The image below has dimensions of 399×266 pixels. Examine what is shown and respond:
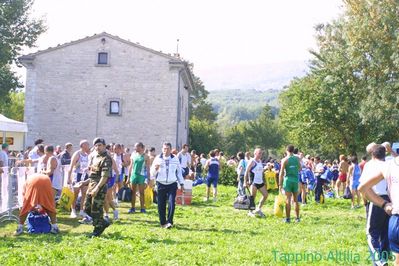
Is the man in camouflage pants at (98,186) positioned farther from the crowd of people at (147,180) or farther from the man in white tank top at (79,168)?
the man in white tank top at (79,168)

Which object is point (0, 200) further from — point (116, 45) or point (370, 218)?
point (116, 45)

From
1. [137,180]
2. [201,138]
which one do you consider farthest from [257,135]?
[137,180]

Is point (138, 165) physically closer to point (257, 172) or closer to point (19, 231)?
point (257, 172)

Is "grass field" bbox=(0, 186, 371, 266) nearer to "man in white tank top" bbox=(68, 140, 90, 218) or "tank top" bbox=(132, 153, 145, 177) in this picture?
"man in white tank top" bbox=(68, 140, 90, 218)

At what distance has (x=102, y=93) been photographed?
36875mm

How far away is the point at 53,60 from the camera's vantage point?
3672 centimetres

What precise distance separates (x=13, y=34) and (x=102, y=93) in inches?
412

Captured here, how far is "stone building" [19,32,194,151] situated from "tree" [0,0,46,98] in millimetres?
4342

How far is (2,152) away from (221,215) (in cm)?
647

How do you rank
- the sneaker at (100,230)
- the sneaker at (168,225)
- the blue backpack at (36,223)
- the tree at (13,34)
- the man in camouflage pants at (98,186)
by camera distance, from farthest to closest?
1. the tree at (13,34)
2. the sneaker at (168,225)
3. the blue backpack at (36,223)
4. the sneaker at (100,230)
5. the man in camouflage pants at (98,186)

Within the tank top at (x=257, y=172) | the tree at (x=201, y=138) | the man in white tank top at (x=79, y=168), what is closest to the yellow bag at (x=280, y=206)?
the tank top at (x=257, y=172)

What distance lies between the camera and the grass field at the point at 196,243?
8891mm

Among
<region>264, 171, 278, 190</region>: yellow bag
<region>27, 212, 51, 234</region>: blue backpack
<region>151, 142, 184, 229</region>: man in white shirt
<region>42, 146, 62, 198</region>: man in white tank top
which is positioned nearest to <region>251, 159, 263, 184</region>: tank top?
<region>151, 142, 184, 229</region>: man in white shirt

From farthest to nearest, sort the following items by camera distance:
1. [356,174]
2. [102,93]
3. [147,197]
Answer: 1. [102,93]
2. [356,174]
3. [147,197]
